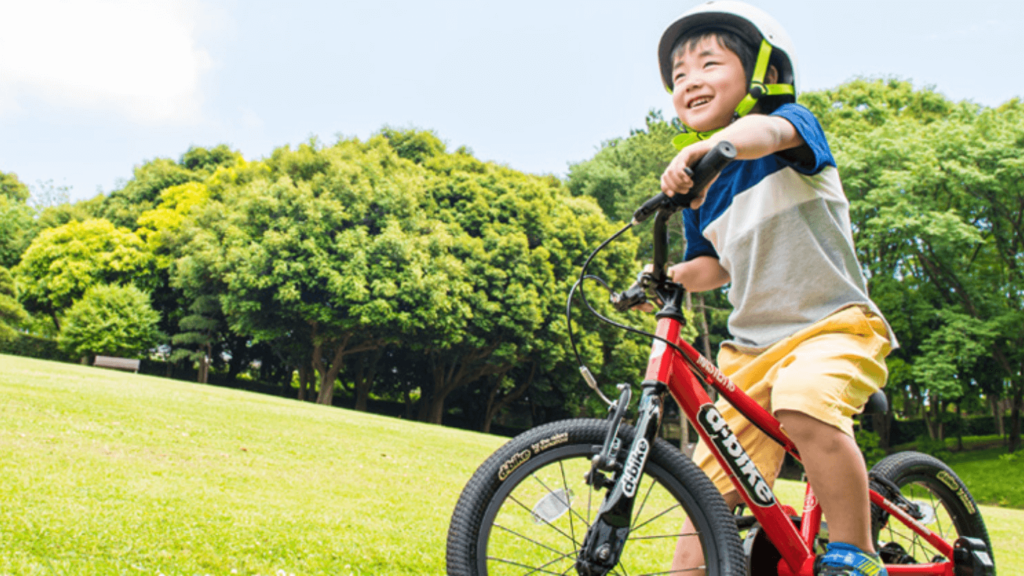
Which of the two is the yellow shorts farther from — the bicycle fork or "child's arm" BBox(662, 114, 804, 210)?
"child's arm" BBox(662, 114, 804, 210)

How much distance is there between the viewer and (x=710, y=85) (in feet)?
7.47

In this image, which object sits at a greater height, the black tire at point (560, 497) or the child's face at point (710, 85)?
the child's face at point (710, 85)

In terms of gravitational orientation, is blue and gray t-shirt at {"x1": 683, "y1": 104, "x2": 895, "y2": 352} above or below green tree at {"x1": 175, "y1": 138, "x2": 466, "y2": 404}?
below

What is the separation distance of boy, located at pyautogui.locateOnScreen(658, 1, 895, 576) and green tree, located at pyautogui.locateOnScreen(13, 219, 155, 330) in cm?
3886

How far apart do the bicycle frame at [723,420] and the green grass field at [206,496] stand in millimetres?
1759

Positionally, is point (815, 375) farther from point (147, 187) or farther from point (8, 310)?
point (147, 187)

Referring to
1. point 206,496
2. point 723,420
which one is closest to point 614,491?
point 723,420

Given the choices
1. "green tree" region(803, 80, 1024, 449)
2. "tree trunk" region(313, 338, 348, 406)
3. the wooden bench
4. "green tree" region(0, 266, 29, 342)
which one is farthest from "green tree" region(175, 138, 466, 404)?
"green tree" region(803, 80, 1024, 449)

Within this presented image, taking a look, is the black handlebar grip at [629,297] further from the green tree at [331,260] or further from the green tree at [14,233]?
the green tree at [14,233]

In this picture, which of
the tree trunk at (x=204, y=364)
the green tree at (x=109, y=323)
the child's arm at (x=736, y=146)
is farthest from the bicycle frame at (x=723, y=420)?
the green tree at (x=109, y=323)

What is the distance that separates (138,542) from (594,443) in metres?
2.35

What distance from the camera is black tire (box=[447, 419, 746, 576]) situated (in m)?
1.77

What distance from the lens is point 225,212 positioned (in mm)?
30891

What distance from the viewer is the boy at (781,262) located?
6.70 ft
